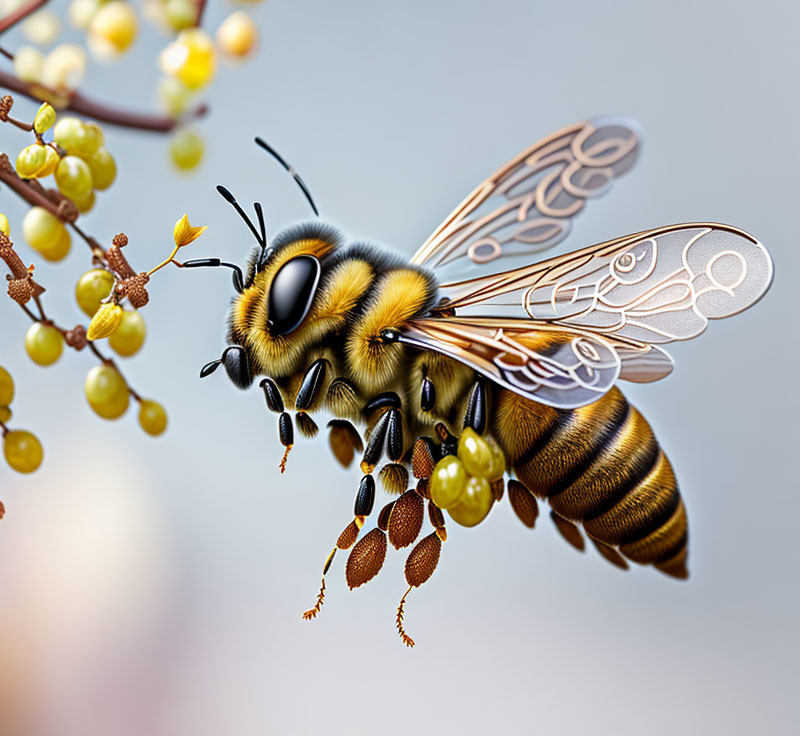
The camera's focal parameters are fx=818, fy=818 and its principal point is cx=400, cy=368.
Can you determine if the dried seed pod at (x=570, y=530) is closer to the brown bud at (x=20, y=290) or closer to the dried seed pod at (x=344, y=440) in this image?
the dried seed pod at (x=344, y=440)

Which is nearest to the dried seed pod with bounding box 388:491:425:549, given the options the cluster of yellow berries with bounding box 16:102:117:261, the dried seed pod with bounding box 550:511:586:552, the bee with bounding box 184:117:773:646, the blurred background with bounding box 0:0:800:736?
the bee with bounding box 184:117:773:646

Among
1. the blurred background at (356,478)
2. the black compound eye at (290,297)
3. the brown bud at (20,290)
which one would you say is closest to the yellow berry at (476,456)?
the black compound eye at (290,297)

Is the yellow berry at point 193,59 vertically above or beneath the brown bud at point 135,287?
above

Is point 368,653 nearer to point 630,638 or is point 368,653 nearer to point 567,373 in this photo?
point 630,638

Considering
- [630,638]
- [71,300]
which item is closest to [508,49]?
[71,300]

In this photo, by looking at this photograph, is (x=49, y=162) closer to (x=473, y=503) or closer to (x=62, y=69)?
(x=62, y=69)

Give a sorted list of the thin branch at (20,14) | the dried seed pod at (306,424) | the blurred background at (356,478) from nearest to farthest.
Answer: the thin branch at (20,14), the dried seed pod at (306,424), the blurred background at (356,478)

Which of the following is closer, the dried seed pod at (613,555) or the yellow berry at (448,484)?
the yellow berry at (448,484)
